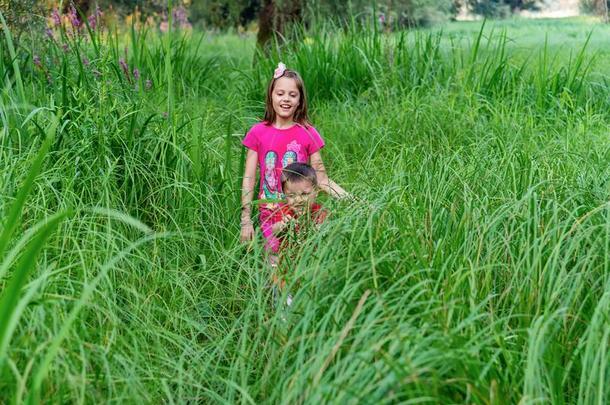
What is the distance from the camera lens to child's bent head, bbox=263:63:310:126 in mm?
3646

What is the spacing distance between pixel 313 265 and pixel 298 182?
95cm

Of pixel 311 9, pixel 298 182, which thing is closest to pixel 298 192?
pixel 298 182

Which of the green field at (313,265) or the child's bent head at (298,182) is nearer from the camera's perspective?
the green field at (313,265)

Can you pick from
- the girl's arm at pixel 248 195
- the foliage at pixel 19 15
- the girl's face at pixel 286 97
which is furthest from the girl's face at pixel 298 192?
the foliage at pixel 19 15

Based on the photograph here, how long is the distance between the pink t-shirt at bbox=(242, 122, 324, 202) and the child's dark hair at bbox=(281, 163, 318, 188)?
17 centimetres

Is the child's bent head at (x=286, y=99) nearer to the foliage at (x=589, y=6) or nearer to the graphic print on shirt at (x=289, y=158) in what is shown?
the graphic print on shirt at (x=289, y=158)

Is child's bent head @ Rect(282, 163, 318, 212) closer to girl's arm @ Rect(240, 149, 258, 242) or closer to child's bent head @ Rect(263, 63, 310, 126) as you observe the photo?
girl's arm @ Rect(240, 149, 258, 242)

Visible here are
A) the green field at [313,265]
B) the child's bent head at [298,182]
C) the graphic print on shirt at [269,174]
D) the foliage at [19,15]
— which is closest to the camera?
the green field at [313,265]

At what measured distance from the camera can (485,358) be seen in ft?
6.57

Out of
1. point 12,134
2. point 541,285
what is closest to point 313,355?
point 541,285

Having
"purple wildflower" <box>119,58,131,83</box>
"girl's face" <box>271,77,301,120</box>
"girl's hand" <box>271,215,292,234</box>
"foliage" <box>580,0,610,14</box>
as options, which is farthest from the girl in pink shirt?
"foliage" <box>580,0,610,14</box>

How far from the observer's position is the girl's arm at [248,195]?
334 cm

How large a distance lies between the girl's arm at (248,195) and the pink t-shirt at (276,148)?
0.12 ft

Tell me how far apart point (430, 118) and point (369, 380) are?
2910mm
